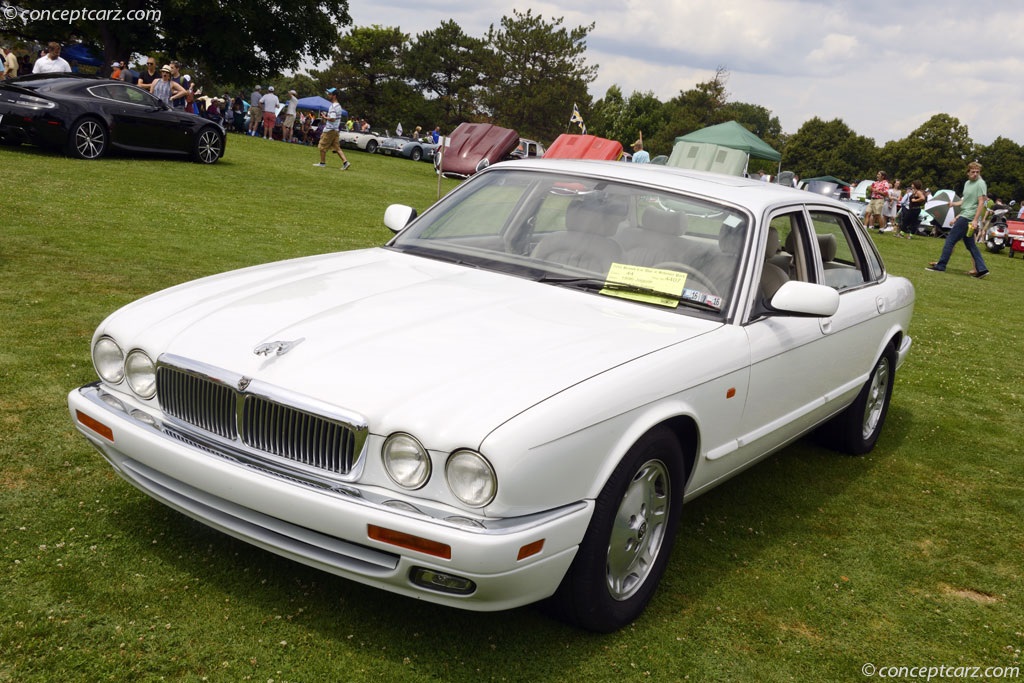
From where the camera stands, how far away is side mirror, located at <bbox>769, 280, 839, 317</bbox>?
3902 millimetres

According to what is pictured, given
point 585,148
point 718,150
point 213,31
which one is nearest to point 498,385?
point 585,148

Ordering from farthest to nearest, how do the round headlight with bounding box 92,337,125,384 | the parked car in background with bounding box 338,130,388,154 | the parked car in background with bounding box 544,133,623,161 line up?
the parked car in background with bounding box 338,130,388,154
the parked car in background with bounding box 544,133,623,161
the round headlight with bounding box 92,337,125,384

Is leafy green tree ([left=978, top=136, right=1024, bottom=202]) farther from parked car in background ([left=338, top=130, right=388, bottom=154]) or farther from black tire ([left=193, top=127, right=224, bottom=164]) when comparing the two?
black tire ([left=193, top=127, right=224, bottom=164])

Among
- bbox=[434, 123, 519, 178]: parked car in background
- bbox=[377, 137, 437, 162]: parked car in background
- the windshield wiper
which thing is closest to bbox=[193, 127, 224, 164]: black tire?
bbox=[434, 123, 519, 178]: parked car in background

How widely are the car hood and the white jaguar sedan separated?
1 centimetres

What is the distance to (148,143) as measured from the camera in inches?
643

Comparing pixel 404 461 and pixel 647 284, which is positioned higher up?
pixel 647 284

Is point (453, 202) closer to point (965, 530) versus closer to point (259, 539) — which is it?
point (259, 539)

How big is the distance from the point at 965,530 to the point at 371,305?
325cm

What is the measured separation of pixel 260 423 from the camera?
3.01m

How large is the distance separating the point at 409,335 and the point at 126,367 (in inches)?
40.3

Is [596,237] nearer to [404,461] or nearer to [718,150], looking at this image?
[404,461]

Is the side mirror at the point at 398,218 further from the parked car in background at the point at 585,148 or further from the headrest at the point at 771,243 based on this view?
the parked car in background at the point at 585,148

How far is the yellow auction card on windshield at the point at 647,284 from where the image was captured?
13.0 ft
